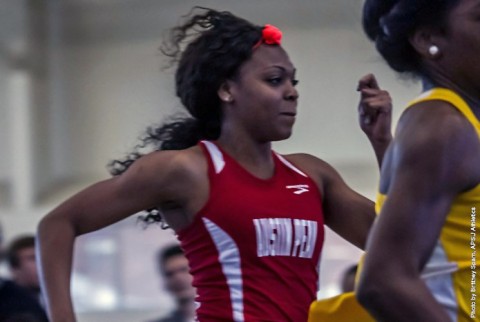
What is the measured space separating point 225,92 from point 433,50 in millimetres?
1183

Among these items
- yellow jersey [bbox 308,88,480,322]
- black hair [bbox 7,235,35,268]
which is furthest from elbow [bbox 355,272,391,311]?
black hair [bbox 7,235,35,268]

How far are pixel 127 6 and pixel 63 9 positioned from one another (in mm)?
462

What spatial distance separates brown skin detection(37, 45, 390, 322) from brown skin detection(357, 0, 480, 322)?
3.58 feet

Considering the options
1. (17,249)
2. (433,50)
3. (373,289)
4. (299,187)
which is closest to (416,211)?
(373,289)

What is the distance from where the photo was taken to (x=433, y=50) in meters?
1.98

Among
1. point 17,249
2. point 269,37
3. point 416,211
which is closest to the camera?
point 416,211

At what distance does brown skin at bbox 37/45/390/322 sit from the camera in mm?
2889

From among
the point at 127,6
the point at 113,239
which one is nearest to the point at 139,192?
the point at 113,239

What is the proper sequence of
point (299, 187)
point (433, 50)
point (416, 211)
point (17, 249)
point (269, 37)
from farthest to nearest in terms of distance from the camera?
1. point (17, 249)
2. point (269, 37)
3. point (299, 187)
4. point (433, 50)
5. point (416, 211)

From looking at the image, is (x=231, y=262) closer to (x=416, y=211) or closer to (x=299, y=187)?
(x=299, y=187)

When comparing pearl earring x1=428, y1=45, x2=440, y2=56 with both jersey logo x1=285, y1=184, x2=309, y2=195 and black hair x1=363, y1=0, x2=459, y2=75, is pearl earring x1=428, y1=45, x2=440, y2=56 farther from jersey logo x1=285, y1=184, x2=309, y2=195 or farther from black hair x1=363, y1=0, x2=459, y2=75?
jersey logo x1=285, y1=184, x2=309, y2=195

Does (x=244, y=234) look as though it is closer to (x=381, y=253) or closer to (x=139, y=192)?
(x=139, y=192)

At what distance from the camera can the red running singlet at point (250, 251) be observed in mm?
2834

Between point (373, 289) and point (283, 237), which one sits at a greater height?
point (373, 289)
